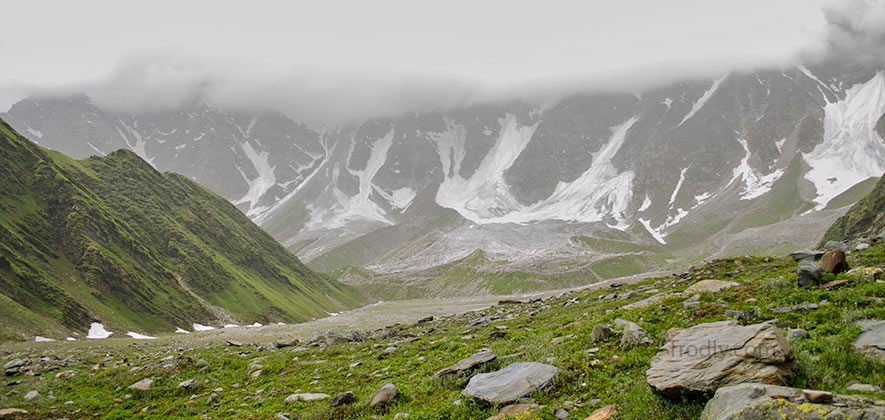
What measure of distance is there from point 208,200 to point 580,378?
15639 centimetres

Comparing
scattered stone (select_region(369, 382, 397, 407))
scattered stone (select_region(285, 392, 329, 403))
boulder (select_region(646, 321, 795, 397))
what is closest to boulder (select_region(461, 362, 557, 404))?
scattered stone (select_region(369, 382, 397, 407))

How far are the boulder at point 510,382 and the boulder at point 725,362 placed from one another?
317 centimetres

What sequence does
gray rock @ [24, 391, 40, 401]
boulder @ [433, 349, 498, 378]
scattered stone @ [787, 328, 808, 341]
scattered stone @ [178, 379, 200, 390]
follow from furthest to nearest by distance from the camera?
scattered stone @ [178, 379, 200, 390]
gray rock @ [24, 391, 40, 401]
boulder @ [433, 349, 498, 378]
scattered stone @ [787, 328, 808, 341]

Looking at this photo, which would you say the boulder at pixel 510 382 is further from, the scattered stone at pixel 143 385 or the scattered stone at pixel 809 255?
the scattered stone at pixel 809 255

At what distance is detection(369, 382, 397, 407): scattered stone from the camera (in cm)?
1345

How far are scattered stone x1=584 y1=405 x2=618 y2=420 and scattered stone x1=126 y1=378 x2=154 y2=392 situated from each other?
21444 mm

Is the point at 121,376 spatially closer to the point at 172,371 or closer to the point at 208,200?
the point at 172,371

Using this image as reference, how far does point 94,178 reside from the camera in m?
102

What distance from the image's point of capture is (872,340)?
9766 millimetres

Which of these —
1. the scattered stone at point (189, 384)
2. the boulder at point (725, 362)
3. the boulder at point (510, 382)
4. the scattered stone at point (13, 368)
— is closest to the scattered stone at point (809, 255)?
the boulder at point (725, 362)

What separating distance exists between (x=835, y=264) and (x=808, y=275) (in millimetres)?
2397

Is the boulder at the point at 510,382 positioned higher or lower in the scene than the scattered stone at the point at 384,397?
higher

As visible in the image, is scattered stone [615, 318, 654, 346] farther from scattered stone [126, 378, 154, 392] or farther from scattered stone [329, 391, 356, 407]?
scattered stone [126, 378, 154, 392]

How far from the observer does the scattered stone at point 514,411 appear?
10.2 m
